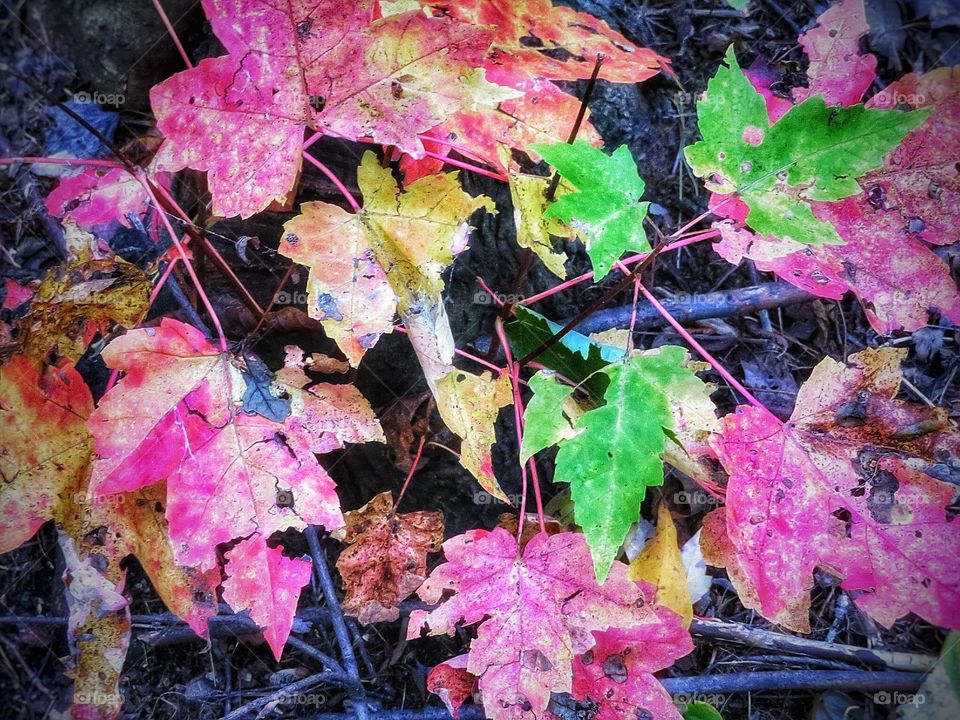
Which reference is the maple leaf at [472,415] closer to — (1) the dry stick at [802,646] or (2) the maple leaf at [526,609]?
(2) the maple leaf at [526,609]

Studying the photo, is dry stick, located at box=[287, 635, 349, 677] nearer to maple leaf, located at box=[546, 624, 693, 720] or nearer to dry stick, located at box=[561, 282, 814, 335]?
maple leaf, located at box=[546, 624, 693, 720]

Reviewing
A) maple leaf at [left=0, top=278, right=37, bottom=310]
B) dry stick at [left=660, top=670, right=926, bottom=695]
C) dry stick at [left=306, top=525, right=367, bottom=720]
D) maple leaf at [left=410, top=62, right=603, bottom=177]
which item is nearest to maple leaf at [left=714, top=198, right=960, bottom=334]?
maple leaf at [left=410, top=62, right=603, bottom=177]

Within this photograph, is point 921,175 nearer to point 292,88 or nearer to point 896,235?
point 896,235

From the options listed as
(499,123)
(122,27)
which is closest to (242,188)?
(499,123)

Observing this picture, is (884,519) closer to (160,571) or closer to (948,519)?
(948,519)

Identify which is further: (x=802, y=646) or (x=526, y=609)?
(x=802, y=646)

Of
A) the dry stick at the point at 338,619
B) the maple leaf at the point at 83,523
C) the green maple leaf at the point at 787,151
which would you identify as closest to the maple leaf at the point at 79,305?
the maple leaf at the point at 83,523

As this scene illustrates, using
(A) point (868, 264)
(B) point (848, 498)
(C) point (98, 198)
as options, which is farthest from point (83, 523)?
(A) point (868, 264)
